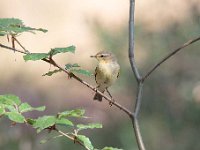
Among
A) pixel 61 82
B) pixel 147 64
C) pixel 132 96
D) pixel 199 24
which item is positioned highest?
pixel 199 24

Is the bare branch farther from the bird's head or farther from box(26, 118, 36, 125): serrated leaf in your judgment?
the bird's head

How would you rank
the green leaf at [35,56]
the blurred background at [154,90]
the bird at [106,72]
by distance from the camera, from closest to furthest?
the green leaf at [35,56] → the bird at [106,72] → the blurred background at [154,90]

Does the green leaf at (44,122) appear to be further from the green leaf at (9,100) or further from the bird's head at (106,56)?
the bird's head at (106,56)

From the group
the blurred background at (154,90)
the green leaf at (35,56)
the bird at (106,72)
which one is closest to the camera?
the green leaf at (35,56)

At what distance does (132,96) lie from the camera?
6363 millimetres

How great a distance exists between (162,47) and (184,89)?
425mm

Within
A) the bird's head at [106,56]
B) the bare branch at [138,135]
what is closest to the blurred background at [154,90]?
the bird's head at [106,56]

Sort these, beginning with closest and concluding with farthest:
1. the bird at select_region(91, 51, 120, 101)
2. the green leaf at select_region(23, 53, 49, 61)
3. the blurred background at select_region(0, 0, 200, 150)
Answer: the green leaf at select_region(23, 53, 49, 61), the bird at select_region(91, 51, 120, 101), the blurred background at select_region(0, 0, 200, 150)

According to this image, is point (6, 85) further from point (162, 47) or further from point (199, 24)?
point (199, 24)

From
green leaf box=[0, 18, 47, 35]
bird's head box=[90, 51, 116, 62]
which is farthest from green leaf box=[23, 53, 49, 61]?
bird's head box=[90, 51, 116, 62]

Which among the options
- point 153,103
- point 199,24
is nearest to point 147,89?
point 153,103

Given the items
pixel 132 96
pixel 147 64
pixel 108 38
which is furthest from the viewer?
pixel 132 96

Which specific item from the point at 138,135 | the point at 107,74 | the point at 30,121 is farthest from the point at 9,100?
the point at 107,74

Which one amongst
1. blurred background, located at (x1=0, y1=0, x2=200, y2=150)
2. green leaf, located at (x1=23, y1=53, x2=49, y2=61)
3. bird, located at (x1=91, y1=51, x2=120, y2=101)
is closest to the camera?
green leaf, located at (x1=23, y1=53, x2=49, y2=61)
